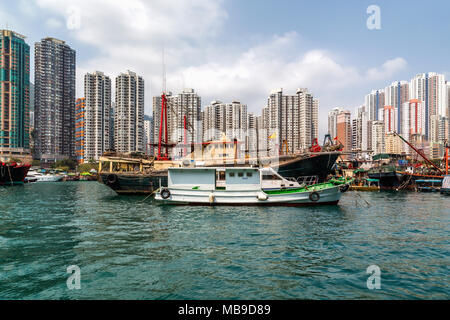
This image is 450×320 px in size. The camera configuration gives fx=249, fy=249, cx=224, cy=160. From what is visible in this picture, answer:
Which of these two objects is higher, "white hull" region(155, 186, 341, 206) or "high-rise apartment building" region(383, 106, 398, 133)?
"high-rise apartment building" region(383, 106, 398, 133)

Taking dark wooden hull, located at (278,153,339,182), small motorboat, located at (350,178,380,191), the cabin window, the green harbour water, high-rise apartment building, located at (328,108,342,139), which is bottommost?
small motorboat, located at (350,178,380,191)

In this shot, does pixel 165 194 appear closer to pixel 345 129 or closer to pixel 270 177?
pixel 270 177

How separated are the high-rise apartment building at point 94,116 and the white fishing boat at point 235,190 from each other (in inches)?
4301

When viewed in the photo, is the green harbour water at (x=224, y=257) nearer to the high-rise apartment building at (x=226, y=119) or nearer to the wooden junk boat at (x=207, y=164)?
the wooden junk boat at (x=207, y=164)

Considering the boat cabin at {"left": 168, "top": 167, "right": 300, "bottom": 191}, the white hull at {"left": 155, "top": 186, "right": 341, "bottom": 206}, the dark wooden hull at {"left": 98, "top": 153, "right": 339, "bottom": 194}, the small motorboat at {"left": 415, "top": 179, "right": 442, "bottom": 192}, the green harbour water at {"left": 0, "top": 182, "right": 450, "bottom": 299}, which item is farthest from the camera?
the small motorboat at {"left": 415, "top": 179, "right": 442, "bottom": 192}

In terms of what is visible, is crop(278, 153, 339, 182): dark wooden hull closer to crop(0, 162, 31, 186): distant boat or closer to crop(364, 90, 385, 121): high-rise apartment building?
crop(0, 162, 31, 186): distant boat

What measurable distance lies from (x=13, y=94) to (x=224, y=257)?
13369cm

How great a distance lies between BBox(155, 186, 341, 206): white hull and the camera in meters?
21.1

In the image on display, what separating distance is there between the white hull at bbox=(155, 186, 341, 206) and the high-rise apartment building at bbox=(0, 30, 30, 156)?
113 metres

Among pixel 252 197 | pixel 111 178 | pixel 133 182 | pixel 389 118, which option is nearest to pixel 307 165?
pixel 252 197

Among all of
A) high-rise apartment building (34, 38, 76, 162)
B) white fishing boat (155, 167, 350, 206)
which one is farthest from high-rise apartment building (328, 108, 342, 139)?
high-rise apartment building (34, 38, 76, 162)

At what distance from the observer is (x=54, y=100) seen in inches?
4729

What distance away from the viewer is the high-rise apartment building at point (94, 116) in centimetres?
11681

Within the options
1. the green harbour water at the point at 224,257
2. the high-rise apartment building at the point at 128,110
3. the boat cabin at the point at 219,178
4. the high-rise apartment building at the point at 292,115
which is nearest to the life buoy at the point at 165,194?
the boat cabin at the point at 219,178
